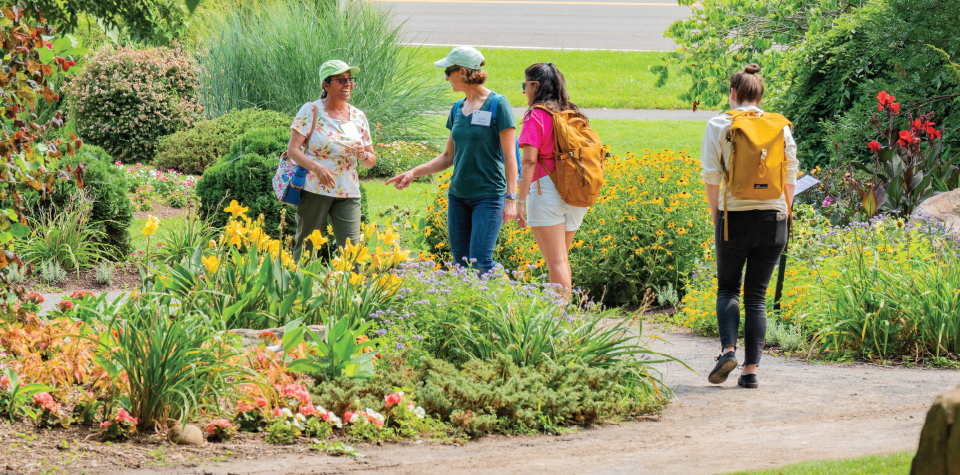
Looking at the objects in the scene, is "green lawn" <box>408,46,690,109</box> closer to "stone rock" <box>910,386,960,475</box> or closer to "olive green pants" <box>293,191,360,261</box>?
"olive green pants" <box>293,191,360,261</box>

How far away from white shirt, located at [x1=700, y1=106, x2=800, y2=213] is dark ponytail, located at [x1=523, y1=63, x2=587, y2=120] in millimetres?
875

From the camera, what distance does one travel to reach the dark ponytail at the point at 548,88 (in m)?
5.03

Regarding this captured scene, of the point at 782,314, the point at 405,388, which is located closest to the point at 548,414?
the point at 405,388

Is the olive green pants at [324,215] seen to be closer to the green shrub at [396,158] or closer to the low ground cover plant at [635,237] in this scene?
the low ground cover plant at [635,237]

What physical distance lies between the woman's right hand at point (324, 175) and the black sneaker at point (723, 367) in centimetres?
251

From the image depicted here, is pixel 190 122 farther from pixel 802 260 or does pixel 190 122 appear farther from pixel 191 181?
pixel 802 260

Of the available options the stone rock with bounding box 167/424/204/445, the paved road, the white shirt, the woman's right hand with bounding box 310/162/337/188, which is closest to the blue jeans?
the woman's right hand with bounding box 310/162/337/188

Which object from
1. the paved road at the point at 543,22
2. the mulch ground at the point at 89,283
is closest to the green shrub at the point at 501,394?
the mulch ground at the point at 89,283

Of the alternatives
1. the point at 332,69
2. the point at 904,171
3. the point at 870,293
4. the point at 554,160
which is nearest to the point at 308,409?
the point at 554,160

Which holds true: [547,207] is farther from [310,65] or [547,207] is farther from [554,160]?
[310,65]

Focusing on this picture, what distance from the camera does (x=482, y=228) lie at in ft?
17.6

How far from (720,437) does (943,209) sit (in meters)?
4.05

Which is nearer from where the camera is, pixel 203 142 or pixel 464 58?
pixel 464 58

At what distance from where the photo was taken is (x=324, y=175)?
5512 millimetres
